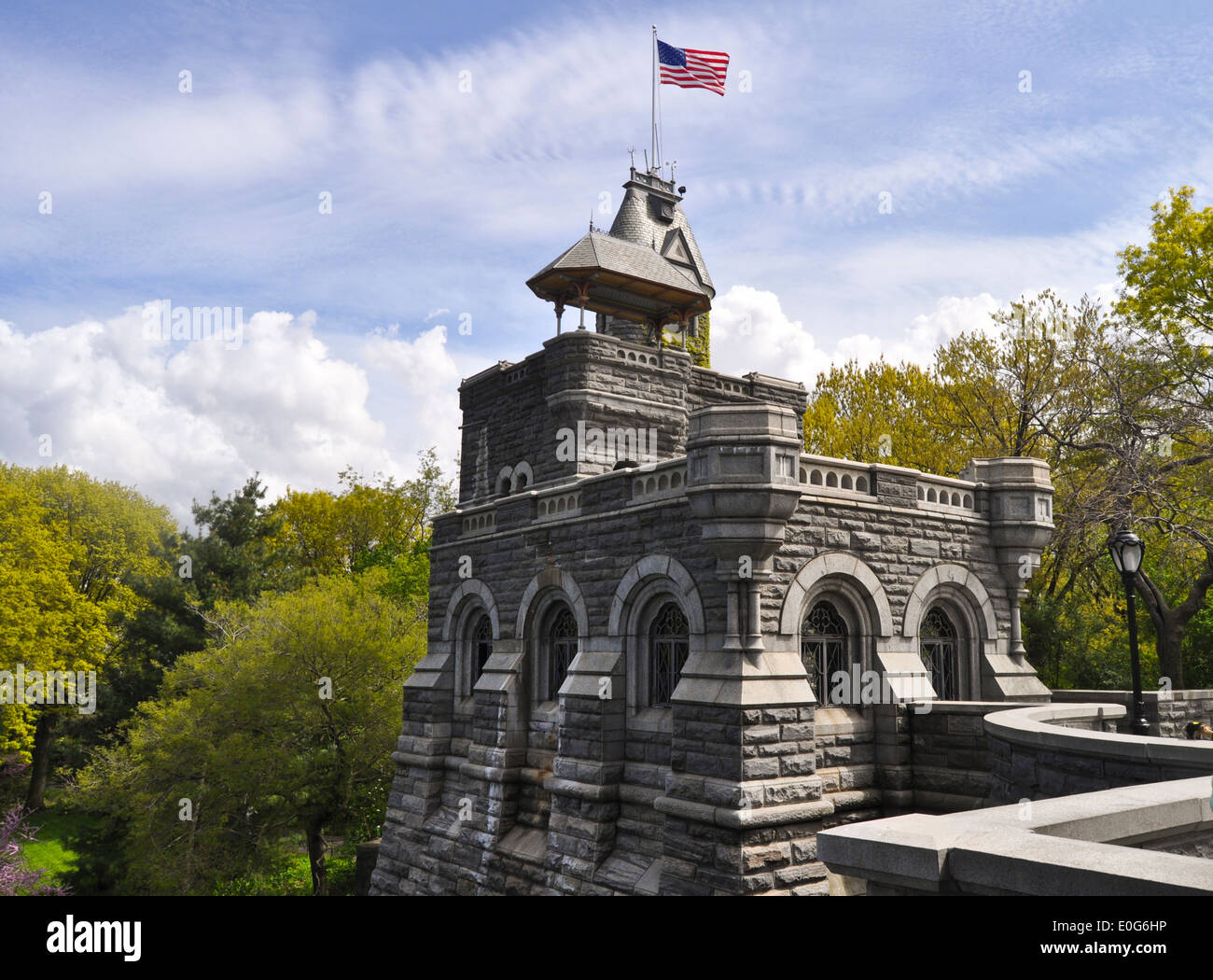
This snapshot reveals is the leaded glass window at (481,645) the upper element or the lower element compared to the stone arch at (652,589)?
lower

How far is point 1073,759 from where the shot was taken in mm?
8039

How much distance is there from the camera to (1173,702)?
43.8 ft

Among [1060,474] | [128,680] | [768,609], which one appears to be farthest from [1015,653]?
[128,680]

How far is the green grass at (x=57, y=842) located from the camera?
81.0ft

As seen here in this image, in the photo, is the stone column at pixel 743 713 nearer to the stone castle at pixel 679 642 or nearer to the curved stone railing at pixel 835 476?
the stone castle at pixel 679 642

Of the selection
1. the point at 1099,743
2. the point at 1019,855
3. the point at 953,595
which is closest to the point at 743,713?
the point at 1099,743

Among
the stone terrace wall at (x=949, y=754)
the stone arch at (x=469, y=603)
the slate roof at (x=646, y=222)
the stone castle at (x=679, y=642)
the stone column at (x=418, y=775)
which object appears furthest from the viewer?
the slate roof at (x=646, y=222)

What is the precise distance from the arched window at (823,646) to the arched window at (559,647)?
4.31 metres

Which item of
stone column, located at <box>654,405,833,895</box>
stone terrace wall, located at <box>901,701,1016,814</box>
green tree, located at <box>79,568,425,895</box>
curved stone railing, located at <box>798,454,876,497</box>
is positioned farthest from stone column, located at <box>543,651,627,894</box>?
green tree, located at <box>79,568,425,895</box>

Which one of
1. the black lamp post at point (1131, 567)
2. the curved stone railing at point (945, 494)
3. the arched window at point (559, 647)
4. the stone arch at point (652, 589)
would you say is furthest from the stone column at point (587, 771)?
the black lamp post at point (1131, 567)

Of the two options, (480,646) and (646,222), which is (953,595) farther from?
(646,222)

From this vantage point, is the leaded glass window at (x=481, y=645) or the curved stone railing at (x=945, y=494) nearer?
the curved stone railing at (x=945, y=494)

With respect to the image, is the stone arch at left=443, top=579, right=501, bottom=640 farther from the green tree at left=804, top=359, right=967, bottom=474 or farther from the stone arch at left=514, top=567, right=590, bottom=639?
the green tree at left=804, top=359, right=967, bottom=474

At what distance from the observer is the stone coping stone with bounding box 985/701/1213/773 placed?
7.09 m
